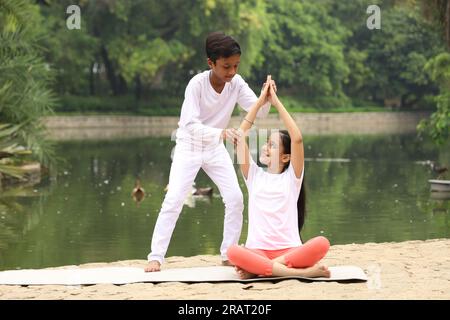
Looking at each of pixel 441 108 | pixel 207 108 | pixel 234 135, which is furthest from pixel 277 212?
pixel 441 108

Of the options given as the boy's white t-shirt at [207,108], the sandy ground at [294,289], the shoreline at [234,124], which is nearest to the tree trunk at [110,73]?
the shoreline at [234,124]

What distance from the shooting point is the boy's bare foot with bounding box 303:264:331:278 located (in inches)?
332

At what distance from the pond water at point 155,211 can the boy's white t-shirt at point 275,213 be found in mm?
3842

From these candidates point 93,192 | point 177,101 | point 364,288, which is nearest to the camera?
point 364,288

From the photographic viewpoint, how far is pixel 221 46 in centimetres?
895

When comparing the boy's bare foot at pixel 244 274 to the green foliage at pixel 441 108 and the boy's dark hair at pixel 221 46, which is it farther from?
the green foliage at pixel 441 108

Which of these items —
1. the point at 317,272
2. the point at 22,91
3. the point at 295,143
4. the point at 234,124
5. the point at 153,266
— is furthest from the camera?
the point at 234,124

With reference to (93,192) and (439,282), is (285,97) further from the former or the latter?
(439,282)

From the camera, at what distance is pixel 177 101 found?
55.6 meters

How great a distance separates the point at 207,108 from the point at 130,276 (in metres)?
1.41

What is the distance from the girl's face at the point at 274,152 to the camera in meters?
8.90

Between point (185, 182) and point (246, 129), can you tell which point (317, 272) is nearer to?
point (246, 129)
